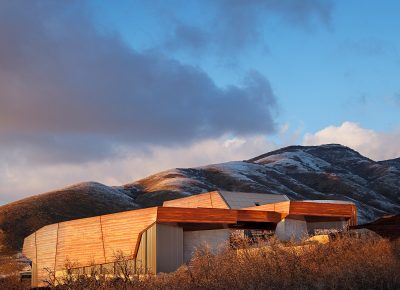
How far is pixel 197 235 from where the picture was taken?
3850cm

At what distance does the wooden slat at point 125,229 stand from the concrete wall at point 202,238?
309cm

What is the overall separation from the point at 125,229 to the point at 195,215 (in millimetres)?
4450

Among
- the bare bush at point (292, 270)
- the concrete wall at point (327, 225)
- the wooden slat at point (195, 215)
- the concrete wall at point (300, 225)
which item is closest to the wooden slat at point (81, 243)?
the wooden slat at point (195, 215)

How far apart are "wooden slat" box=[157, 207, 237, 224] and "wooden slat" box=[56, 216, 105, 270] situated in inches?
210

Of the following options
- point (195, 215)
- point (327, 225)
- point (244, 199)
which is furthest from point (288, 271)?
point (244, 199)

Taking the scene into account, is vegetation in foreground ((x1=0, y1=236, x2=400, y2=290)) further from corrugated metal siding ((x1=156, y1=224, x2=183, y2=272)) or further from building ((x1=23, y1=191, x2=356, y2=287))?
corrugated metal siding ((x1=156, y1=224, x2=183, y2=272))

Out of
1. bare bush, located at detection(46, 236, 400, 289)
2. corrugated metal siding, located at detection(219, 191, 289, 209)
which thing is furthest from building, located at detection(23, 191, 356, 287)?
bare bush, located at detection(46, 236, 400, 289)

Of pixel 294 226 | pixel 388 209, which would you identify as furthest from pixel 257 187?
pixel 294 226

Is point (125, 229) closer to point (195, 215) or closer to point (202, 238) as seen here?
point (195, 215)

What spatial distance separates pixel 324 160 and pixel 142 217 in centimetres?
15649

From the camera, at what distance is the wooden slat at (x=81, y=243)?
129 ft

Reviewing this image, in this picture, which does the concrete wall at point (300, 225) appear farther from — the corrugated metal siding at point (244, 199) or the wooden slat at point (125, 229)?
the wooden slat at point (125, 229)

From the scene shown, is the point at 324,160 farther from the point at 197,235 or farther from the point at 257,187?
the point at 197,235

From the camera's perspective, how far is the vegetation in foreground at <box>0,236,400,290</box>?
1885 centimetres
